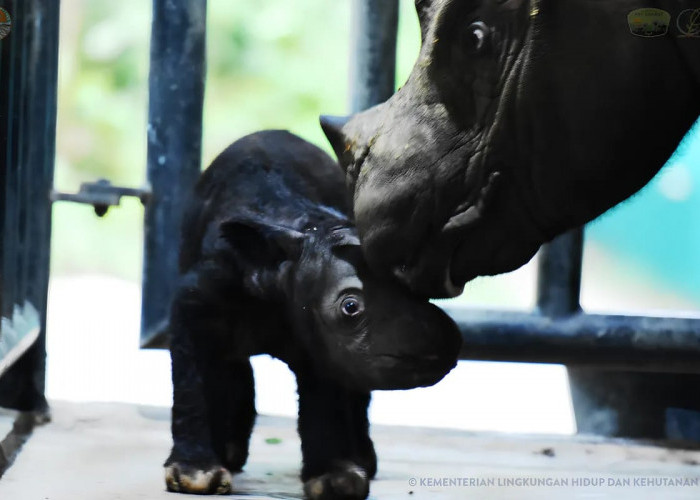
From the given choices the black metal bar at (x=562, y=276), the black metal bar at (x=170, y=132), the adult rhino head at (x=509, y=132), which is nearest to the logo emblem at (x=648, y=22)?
the adult rhino head at (x=509, y=132)

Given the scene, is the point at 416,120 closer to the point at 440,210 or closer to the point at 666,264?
the point at 440,210

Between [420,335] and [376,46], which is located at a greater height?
[376,46]

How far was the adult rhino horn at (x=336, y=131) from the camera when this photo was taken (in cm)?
265

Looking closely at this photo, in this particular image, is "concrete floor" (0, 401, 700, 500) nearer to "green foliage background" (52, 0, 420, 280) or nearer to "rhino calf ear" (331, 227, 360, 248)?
"rhino calf ear" (331, 227, 360, 248)

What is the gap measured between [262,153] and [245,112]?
5.07 metres

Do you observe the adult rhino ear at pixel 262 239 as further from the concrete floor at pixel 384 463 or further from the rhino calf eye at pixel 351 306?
the concrete floor at pixel 384 463

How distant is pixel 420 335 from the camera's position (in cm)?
278

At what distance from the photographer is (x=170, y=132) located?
13.4ft

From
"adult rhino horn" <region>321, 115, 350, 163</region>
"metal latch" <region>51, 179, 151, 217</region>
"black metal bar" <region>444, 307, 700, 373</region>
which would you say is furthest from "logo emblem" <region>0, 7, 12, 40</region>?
"black metal bar" <region>444, 307, 700, 373</region>

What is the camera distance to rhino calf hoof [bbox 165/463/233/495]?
9.75ft

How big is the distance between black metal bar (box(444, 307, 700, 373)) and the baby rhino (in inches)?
31.1

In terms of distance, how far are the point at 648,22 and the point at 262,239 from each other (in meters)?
1.39

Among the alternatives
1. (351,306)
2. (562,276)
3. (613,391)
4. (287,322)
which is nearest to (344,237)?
(351,306)

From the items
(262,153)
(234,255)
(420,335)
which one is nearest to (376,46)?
(262,153)
